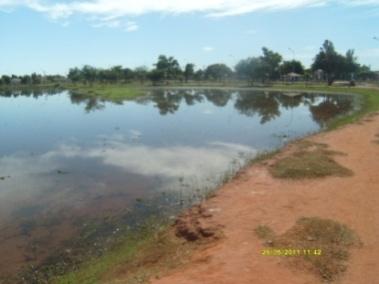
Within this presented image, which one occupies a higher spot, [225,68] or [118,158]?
[225,68]

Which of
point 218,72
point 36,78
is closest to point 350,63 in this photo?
point 218,72

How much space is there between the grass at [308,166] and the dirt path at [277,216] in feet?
1.22

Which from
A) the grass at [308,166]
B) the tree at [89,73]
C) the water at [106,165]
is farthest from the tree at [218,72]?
the grass at [308,166]

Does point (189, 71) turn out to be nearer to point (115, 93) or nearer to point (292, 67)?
point (292, 67)

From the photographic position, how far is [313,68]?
9100cm

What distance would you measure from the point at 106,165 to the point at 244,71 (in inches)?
3007

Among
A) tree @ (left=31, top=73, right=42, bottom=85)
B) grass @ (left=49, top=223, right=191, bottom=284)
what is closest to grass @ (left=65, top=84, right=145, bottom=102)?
grass @ (left=49, top=223, right=191, bottom=284)

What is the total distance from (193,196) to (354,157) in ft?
20.5

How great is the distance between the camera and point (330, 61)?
278 feet

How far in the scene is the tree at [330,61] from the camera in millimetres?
84562

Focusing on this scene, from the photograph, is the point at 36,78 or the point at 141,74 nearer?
the point at 141,74

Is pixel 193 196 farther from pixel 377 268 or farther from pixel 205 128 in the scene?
pixel 205 128

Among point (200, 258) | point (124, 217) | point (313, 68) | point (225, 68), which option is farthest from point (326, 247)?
point (225, 68)

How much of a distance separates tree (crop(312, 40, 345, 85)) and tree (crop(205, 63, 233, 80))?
26.8 m
